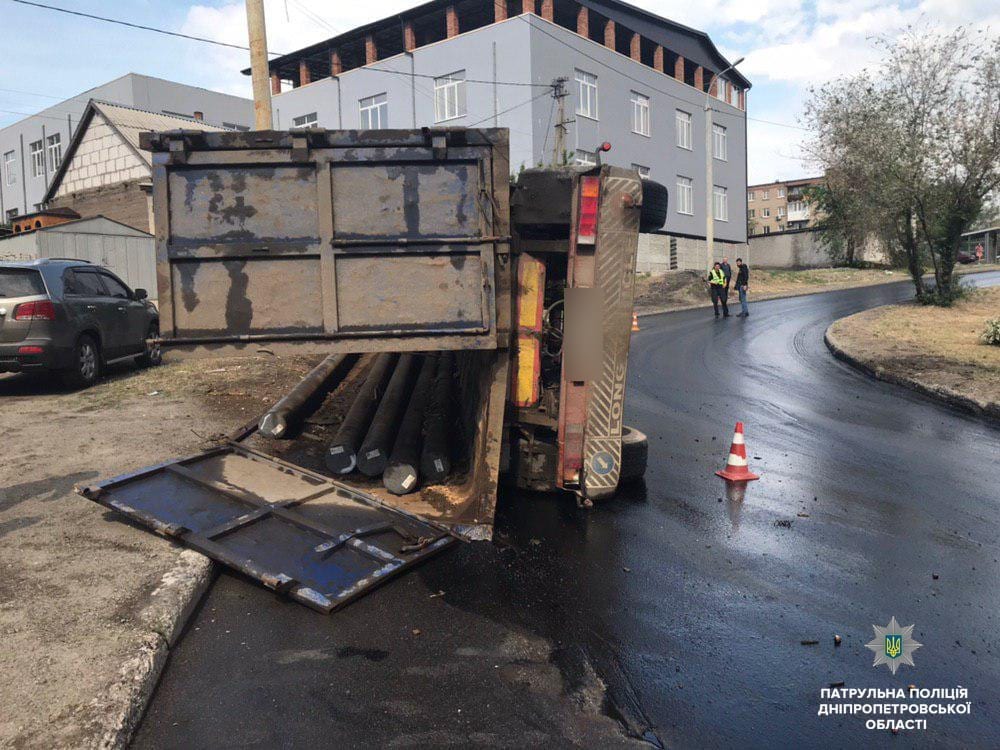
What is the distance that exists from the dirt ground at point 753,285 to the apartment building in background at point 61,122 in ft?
101

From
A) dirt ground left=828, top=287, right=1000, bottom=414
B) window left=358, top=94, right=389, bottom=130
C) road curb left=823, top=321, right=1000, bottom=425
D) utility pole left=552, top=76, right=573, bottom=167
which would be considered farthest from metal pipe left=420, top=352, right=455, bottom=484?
window left=358, top=94, right=389, bottom=130

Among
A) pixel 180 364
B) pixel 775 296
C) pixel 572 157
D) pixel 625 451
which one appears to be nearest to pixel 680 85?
pixel 572 157

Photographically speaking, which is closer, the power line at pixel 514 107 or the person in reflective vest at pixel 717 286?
the person in reflective vest at pixel 717 286

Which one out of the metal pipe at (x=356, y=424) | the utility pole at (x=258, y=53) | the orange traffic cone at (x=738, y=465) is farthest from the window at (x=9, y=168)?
the orange traffic cone at (x=738, y=465)

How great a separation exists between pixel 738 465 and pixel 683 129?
36472 mm

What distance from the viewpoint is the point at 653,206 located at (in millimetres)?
5797

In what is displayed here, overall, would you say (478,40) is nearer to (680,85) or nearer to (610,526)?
(680,85)

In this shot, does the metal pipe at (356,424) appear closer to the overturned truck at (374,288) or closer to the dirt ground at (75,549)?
the overturned truck at (374,288)

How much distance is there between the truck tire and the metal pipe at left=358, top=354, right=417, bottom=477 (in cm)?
261

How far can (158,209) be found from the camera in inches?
184

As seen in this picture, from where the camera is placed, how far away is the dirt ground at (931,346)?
34.0ft

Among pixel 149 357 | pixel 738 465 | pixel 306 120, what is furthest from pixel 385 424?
pixel 306 120

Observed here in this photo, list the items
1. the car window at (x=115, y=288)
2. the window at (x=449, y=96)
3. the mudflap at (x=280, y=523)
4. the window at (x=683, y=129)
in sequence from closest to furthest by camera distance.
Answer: the mudflap at (x=280, y=523), the car window at (x=115, y=288), the window at (x=449, y=96), the window at (x=683, y=129)

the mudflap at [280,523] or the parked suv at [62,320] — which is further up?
the parked suv at [62,320]
